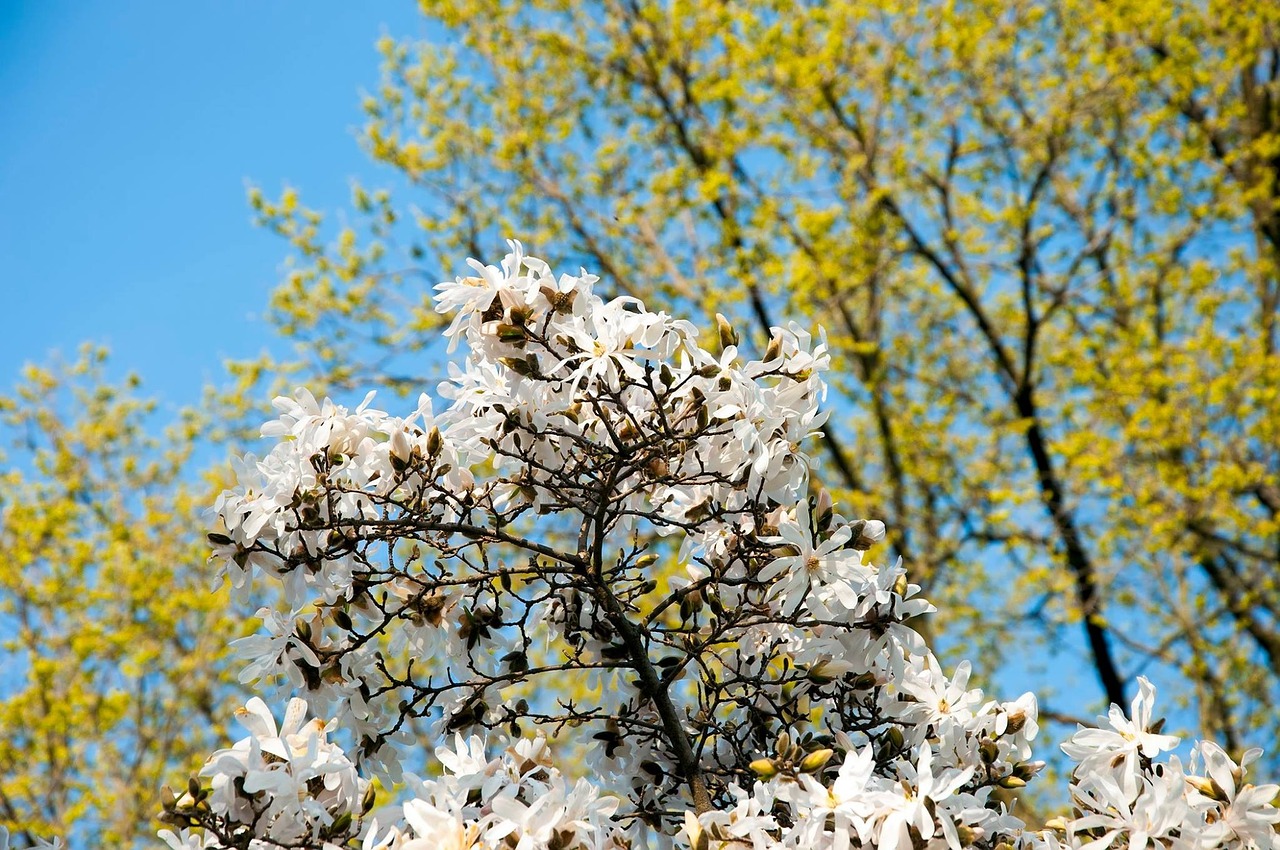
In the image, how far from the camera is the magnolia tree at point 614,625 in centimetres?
241

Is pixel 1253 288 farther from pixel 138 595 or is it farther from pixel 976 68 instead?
pixel 138 595

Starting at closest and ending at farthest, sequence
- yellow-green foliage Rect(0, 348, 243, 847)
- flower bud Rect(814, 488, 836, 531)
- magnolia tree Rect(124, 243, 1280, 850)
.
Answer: magnolia tree Rect(124, 243, 1280, 850) < flower bud Rect(814, 488, 836, 531) < yellow-green foliage Rect(0, 348, 243, 847)

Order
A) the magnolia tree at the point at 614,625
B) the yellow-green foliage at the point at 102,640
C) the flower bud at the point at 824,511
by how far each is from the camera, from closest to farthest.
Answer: the magnolia tree at the point at 614,625 → the flower bud at the point at 824,511 → the yellow-green foliage at the point at 102,640

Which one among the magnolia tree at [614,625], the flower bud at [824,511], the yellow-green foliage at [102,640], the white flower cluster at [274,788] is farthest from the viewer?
the yellow-green foliage at [102,640]

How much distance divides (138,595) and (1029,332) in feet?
29.0

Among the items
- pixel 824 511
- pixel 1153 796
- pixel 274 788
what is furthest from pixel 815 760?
pixel 274 788

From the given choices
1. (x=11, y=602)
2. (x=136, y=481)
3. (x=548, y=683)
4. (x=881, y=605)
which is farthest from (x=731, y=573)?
(x=136, y=481)

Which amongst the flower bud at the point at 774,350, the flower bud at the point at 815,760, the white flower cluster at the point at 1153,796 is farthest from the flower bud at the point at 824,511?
the white flower cluster at the point at 1153,796

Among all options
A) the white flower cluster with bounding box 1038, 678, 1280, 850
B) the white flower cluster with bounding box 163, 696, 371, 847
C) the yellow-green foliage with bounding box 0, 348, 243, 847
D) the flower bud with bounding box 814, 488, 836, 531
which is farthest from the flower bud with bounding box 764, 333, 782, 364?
the yellow-green foliage with bounding box 0, 348, 243, 847

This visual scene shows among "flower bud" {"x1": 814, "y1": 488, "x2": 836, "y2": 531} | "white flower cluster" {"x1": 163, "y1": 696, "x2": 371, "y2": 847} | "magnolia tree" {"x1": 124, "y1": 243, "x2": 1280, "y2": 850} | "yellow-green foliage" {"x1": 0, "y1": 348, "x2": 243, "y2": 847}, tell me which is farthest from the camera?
"yellow-green foliage" {"x1": 0, "y1": 348, "x2": 243, "y2": 847}

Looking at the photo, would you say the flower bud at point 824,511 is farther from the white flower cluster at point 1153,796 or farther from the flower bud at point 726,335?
the white flower cluster at point 1153,796

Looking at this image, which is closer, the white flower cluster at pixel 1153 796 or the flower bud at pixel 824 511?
the white flower cluster at pixel 1153 796

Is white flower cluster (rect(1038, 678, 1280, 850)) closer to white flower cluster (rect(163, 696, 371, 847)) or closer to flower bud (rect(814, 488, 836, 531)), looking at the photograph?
flower bud (rect(814, 488, 836, 531))

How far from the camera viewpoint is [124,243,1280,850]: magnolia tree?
7.91 ft
